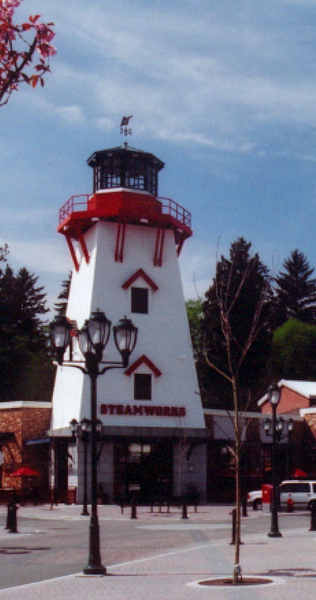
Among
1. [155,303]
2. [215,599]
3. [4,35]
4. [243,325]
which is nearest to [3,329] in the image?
[243,325]

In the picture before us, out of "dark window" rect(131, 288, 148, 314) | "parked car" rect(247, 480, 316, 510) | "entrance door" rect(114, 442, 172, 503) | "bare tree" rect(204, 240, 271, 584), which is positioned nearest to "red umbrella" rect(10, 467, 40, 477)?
"entrance door" rect(114, 442, 172, 503)

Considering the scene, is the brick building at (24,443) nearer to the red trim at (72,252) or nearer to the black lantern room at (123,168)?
the red trim at (72,252)

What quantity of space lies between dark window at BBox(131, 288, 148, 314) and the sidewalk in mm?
24132

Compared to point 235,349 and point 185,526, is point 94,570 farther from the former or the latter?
point 235,349

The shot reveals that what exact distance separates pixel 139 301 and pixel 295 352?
35675 mm

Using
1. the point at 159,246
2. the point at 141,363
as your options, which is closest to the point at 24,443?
the point at 141,363

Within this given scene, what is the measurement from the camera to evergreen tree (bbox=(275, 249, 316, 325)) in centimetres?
9231

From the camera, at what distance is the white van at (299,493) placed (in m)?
40.9

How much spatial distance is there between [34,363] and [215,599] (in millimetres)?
65967

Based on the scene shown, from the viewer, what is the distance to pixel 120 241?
1908 inches

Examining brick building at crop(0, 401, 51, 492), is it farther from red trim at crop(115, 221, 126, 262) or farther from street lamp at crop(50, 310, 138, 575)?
street lamp at crop(50, 310, 138, 575)

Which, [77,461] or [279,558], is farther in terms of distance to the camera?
[77,461]

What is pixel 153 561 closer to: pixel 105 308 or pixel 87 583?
pixel 87 583

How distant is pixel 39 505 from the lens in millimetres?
47156
